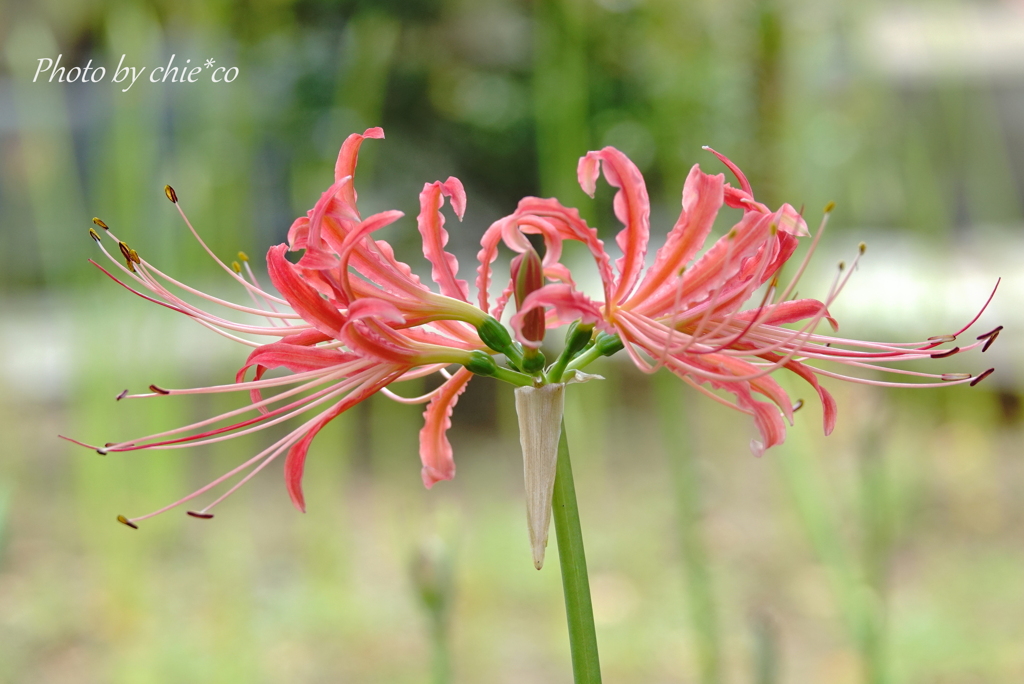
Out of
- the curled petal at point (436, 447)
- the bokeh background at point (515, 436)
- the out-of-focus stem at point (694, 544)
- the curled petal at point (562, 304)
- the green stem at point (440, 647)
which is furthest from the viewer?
the bokeh background at point (515, 436)

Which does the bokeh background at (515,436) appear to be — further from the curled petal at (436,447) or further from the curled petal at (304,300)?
the curled petal at (304,300)

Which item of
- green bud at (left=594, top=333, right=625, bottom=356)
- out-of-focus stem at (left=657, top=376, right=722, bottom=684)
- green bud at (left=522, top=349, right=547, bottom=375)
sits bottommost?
out-of-focus stem at (left=657, top=376, right=722, bottom=684)

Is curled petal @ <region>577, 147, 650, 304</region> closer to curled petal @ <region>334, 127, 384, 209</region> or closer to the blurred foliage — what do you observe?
curled petal @ <region>334, 127, 384, 209</region>

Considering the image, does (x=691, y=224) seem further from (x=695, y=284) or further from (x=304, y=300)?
(x=304, y=300)

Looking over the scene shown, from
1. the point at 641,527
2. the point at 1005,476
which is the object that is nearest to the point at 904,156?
the point at 1005,476

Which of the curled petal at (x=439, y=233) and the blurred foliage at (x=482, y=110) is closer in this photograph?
the curled petal at (x=439, y=233)

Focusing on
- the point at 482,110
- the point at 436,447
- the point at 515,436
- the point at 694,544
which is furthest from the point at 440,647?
the point at 482,110

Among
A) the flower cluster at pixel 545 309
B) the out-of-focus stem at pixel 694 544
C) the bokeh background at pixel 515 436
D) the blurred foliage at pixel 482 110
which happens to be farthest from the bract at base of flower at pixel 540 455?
the blurred foliage at pixel 482 110

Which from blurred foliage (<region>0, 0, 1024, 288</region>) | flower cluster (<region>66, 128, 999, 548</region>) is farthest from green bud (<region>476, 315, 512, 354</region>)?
blurred foliage (<region>0, 0, 1024, 288</region>)
